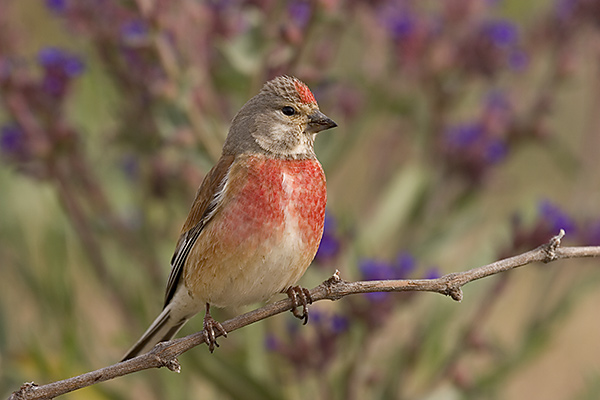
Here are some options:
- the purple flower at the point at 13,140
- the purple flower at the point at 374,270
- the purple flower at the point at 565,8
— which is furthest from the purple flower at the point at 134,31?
the purple flower at the point at 565,8

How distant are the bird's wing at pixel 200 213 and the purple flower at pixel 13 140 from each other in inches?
53.3

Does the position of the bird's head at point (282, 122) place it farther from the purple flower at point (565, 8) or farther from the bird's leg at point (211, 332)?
the purple flower at point (565, 8)

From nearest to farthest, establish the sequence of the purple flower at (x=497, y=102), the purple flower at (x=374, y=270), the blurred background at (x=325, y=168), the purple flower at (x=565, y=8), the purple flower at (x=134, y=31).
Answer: the purple flower at (x=374, y=270), the purple flower at (x=134, y=31), the blurred background at (x=325, y=168), the purple flower at (x=497, y=102), the purple flower at (x=565, y=8)

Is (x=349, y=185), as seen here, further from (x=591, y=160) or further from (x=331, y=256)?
(x=331, y=256)

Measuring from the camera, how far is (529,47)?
575 centimetres

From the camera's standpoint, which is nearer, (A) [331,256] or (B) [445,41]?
(A) [331,256]

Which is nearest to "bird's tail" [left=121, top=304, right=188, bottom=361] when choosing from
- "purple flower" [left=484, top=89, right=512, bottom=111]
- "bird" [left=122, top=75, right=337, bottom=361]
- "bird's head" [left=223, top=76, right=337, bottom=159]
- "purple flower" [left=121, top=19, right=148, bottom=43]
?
"bird" [left=122, top=75, right=337, bottom=361]

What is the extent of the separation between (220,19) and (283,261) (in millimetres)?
1956

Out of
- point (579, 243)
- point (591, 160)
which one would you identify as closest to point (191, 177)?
point (579, 243)

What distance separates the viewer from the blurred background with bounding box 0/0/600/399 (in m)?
4.33

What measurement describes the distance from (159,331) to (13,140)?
5.15ft

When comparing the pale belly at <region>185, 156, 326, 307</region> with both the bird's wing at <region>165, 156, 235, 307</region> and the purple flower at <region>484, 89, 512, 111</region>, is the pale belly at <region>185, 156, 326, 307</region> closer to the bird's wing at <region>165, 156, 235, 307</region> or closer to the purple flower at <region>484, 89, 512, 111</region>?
the bird's wing at <region>165, 156, 235, 307</region>

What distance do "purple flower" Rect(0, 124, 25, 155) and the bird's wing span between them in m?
1.35

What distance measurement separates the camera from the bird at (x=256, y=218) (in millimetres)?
3256
